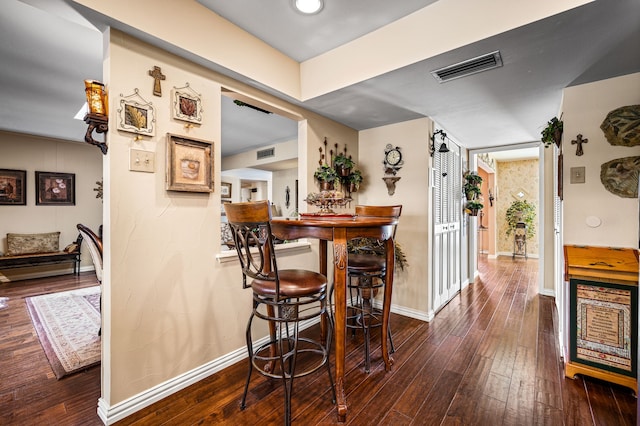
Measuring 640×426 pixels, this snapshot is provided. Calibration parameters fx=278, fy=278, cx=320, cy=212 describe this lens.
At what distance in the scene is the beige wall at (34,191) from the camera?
482 centimetres

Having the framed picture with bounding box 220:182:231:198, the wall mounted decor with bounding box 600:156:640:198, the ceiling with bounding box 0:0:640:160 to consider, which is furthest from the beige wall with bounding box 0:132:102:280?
the wall mounted decor with bounding box 600:156:640:198

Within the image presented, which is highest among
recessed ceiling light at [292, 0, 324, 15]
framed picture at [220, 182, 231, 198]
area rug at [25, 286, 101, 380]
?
recessed ceiling light at [292, 0, 324, 15]

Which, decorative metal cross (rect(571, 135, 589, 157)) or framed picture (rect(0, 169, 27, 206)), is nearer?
decorative metal cross (rect(571, 135, 589, 157))

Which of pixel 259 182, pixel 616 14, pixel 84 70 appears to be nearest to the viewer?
pixel 616 14

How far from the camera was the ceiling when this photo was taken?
164 centimetres

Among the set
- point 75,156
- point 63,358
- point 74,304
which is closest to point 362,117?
point 63,358

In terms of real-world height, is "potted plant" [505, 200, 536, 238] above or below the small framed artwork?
below

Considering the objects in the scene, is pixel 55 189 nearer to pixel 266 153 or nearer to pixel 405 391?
pixel 266 153

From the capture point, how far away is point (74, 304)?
360 centimetres

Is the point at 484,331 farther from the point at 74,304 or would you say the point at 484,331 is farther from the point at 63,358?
the point at 74,304

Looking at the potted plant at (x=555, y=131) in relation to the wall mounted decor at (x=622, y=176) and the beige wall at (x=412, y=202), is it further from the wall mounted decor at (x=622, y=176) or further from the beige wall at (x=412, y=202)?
the beige wall at (x=412, y=202)

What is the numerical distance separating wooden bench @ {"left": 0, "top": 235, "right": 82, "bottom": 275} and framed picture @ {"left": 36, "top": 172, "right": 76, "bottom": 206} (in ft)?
2.52

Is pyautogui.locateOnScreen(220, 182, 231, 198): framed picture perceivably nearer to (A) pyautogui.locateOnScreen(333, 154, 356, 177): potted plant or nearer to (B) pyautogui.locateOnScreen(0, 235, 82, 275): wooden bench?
(B) pyautogui.locateOnScreen(0, 235, 82, 275): wooden bench

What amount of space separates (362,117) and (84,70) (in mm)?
2807
